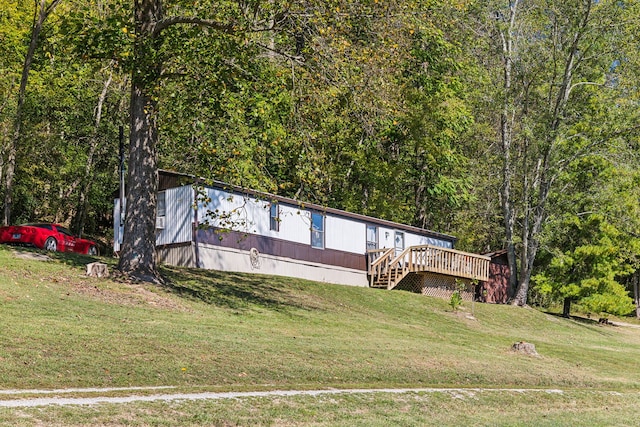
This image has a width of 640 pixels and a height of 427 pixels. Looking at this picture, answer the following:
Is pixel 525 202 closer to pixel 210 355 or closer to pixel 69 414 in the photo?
pixel 210 355

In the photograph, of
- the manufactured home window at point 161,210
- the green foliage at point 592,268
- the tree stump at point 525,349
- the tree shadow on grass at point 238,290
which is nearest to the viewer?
the tree shadow on grass at point 238,290

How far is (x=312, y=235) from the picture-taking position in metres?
32.6

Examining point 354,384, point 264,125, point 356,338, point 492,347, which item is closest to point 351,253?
point 264,125

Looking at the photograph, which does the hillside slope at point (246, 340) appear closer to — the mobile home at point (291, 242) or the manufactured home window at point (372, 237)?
the mobile home at point (291, 242)

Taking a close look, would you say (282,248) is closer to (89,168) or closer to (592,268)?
(89,168)

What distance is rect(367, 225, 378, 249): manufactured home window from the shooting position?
3528 centimetres

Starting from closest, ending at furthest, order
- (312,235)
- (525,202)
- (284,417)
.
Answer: (284,417) < (312,235) < (525,202)

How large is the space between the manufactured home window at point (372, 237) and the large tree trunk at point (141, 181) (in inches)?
598

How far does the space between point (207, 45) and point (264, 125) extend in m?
10.9

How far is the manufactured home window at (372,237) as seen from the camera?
116 feet

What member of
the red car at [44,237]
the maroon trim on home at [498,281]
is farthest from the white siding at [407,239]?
the red car at [44,237]

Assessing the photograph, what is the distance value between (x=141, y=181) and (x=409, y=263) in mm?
16033

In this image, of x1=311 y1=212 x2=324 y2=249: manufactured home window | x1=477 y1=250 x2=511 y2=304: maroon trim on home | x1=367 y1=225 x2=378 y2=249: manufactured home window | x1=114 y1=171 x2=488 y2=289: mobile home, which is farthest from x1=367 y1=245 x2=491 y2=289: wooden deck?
x1=477 y1=250 x2=511 y2=304: maroon trim on home

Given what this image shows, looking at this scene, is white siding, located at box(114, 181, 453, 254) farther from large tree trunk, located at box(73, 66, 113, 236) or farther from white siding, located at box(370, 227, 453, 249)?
large tree trunk, located at box(73, 66, 113, 236)
